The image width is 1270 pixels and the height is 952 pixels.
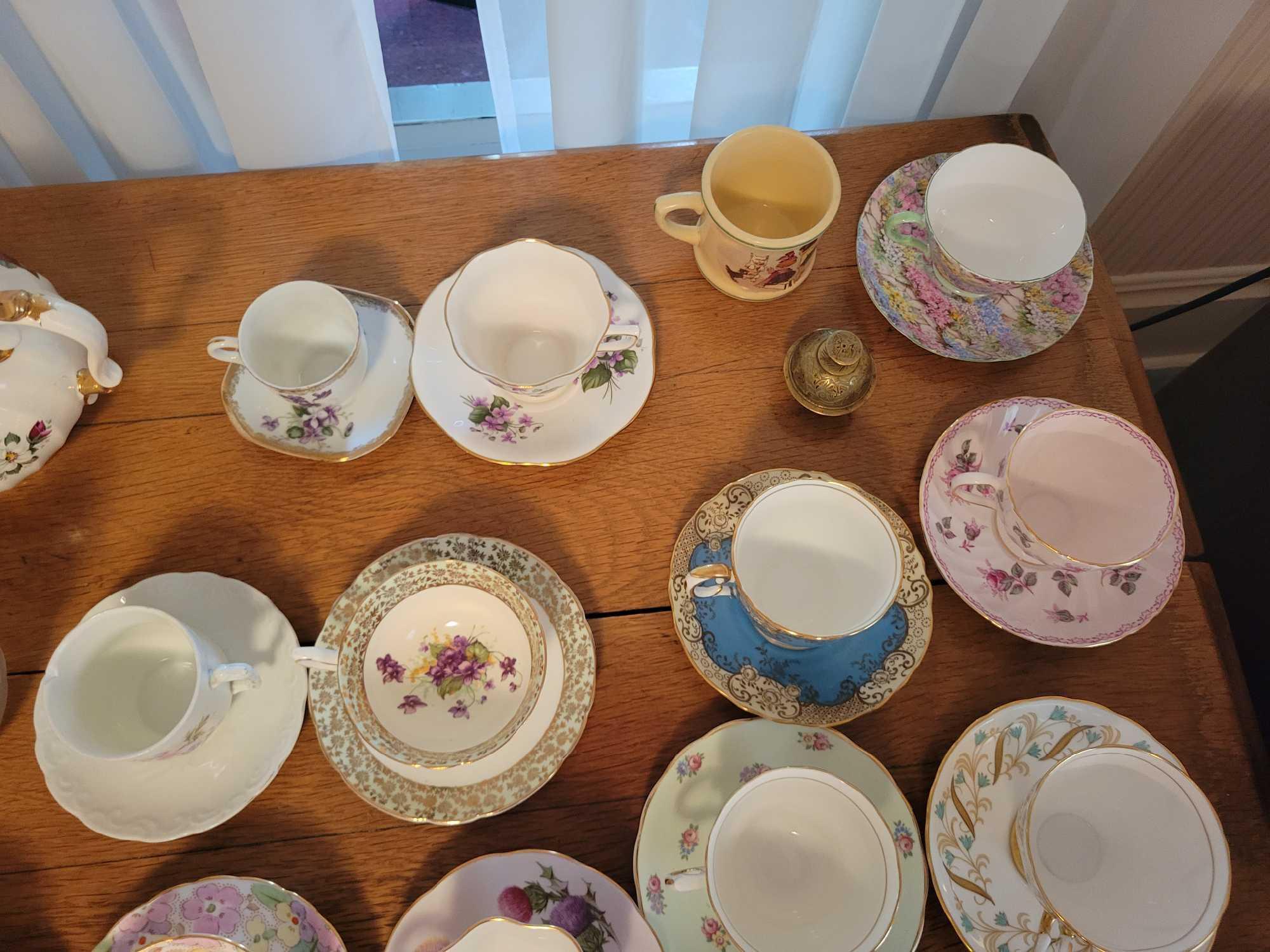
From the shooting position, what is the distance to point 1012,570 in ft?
2.45

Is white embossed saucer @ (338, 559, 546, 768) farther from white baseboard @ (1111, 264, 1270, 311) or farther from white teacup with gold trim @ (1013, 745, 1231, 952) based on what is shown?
white baseboard @ (1111, 264, 1270, 311)

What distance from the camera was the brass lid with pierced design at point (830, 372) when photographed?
743 mm

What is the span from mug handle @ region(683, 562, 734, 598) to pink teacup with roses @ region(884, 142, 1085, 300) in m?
0.40

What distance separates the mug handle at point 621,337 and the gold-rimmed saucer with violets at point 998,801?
1.49ft

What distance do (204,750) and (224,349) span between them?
350mm

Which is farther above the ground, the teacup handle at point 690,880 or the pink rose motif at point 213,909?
the teacup handle at point 690,880

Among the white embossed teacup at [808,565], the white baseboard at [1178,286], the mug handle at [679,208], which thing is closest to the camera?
the white embossed teacup at [808,565]

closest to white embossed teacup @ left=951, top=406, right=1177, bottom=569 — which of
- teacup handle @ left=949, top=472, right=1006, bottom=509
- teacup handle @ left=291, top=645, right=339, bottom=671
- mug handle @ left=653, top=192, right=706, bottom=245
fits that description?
teacup handle @ left=949, top=472, right=1006, bottom=509

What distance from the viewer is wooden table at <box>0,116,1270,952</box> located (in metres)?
0.66

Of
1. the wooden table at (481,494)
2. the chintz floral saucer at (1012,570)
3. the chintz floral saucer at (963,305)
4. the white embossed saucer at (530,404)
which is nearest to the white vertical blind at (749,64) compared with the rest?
the wooden table at (481,494)

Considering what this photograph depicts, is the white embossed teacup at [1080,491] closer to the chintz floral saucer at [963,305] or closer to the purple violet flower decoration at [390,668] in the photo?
the chintz floral saucer at [963,305]

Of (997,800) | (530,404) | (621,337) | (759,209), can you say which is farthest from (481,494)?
(997,800)

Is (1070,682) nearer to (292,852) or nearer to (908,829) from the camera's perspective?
(908,829)

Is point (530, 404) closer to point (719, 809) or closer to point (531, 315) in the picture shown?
point (531, 315)
